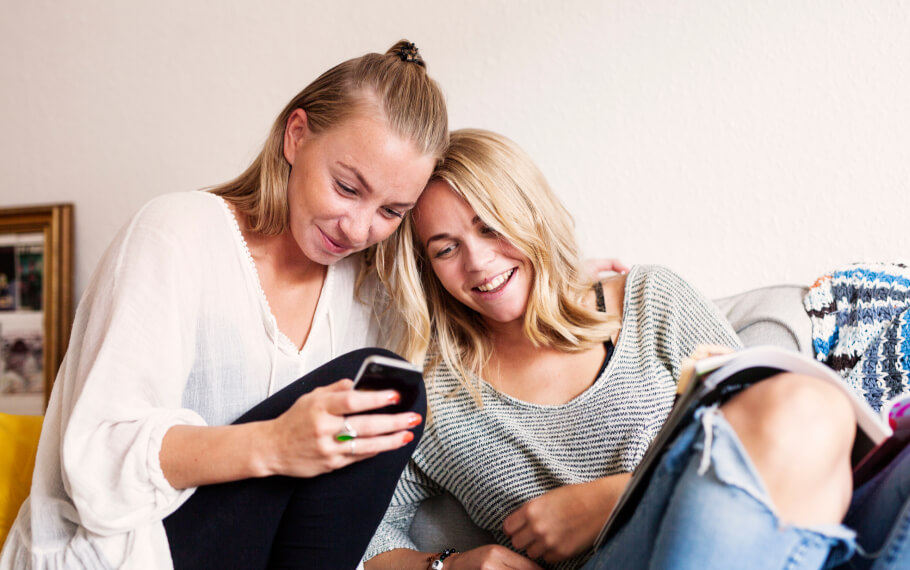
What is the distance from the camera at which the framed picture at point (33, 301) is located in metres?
2.13

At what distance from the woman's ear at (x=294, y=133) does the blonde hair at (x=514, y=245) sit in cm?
26

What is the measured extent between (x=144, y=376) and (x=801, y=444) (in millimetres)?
856

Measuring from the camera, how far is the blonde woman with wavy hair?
1.25m

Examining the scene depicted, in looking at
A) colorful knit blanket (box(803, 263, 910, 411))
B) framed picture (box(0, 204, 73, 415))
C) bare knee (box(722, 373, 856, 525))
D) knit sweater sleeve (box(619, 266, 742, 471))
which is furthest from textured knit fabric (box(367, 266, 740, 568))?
framed picture (box(0, 204, 73, 415))

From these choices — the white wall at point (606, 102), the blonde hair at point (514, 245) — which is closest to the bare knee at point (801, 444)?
the blonde hair at point (514, 245)

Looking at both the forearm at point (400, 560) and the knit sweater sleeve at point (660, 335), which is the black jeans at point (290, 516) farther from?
the knit sweater sleeve at point (660, 335)

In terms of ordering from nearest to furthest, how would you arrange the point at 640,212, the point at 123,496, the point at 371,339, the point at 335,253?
the point at 123,496, the point at 335,253, the point at 371,339, the point at 640,212

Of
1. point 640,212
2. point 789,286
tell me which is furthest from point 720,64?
point 789,286

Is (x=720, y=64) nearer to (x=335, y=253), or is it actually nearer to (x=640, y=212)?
(x=640, y=212)

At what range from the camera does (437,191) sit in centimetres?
136

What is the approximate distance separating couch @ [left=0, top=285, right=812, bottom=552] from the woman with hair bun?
0.58 feet

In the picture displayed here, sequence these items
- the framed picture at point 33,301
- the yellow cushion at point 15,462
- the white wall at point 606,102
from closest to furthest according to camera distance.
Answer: the yellow cushion at point 15,462 < the white wall at point 606,102 < the framed picture at point 33,301

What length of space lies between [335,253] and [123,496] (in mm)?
526

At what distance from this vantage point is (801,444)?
667 millimetres
